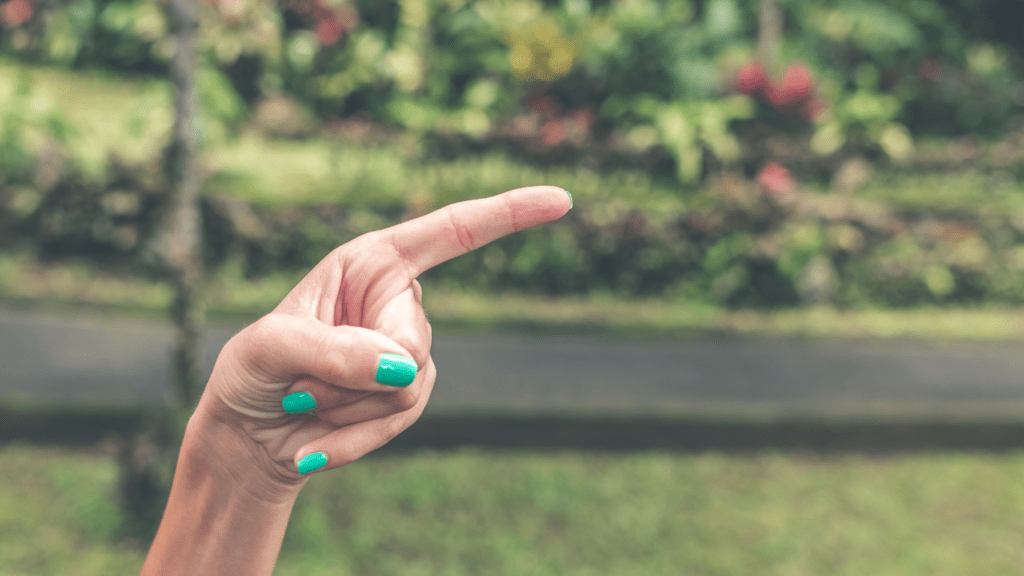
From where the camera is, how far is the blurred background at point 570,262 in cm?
327

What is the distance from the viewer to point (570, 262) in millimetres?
5285

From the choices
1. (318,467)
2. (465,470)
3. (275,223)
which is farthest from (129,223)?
(318,467)

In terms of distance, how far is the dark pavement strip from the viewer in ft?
12.9

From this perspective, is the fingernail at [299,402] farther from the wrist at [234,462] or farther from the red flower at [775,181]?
the red flower at [775,181]

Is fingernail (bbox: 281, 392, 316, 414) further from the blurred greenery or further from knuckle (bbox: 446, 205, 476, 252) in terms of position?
the blurred greenery

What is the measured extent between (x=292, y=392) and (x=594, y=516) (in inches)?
103

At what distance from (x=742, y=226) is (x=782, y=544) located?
2688mm

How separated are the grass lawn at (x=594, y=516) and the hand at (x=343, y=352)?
81.1 inches

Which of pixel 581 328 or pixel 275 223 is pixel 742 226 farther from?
pixel 275 223

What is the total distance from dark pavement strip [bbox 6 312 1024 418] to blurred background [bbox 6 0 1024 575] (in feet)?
0.09

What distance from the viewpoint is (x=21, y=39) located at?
21.0ft

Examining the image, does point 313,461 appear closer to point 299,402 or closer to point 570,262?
point 299,402

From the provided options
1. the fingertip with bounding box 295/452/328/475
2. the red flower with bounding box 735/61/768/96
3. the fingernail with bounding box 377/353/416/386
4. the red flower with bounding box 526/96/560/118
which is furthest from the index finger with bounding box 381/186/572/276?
the red flower with bounding box 735/61/768/96

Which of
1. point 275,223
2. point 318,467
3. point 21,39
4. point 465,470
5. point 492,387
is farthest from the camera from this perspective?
point 21,39
